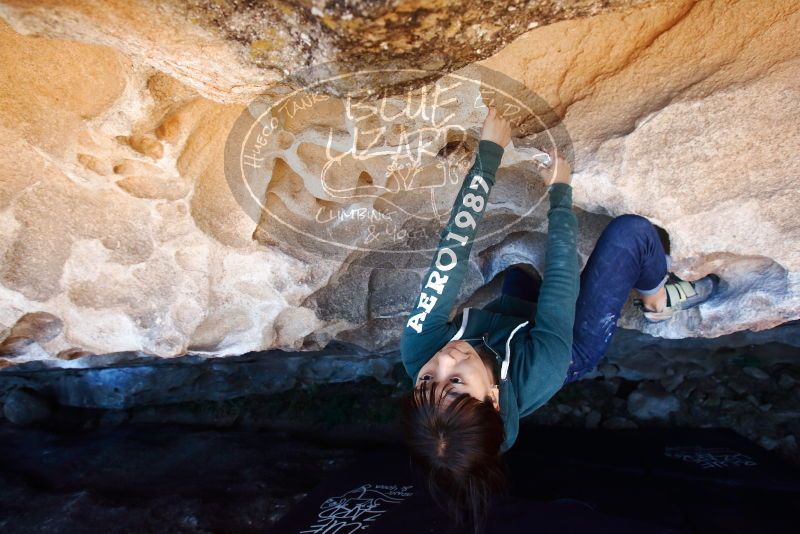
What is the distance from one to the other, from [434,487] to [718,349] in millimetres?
1560

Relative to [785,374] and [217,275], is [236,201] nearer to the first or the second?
[217,275]

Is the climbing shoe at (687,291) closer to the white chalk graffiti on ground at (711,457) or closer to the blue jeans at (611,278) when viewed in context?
the blue jeans at (611,278)

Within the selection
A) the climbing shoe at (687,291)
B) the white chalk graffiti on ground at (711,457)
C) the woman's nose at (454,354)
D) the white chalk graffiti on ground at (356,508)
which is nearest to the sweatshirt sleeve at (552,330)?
the woman's nose at (454,354)

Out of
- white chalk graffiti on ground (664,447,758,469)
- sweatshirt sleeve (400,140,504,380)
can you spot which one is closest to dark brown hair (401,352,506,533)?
sweatshirt sleeve (400,140,504,380)

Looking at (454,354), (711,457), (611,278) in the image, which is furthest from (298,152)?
(711,457)

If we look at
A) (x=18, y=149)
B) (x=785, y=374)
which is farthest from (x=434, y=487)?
(x=785, y=374)

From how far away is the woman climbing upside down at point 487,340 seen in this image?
839 mm

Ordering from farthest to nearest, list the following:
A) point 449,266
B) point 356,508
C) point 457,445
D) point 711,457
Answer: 1. point 711,457
2. point 356,508
3. point 449,266
4. point 457,445

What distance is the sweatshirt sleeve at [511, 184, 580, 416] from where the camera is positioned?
90 centimetres

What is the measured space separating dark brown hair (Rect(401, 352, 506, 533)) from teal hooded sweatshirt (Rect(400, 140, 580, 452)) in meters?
0.07

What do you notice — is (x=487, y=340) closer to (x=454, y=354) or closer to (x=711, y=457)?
(x=454, y=354)

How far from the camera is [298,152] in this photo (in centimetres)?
101

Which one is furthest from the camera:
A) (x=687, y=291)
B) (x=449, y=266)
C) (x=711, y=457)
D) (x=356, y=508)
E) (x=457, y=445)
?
(x=711, y=457)

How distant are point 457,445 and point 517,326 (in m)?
0.29
